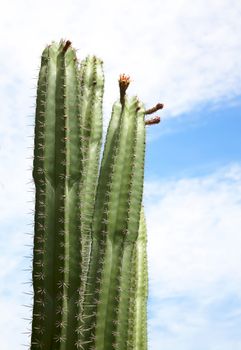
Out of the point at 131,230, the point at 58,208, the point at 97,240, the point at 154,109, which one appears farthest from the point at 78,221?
the point at 154,109

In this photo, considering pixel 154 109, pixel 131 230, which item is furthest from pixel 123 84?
pixel 131 230

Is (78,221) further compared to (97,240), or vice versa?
(97,240)

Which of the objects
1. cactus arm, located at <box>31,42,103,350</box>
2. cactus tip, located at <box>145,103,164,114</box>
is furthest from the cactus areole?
cactus tip, located at <box>145,103,164,114</box>

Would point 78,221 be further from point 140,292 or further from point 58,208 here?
point 140,292

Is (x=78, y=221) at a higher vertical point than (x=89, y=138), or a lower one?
lower

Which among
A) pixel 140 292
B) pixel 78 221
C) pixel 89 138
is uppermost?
pixel 89 138

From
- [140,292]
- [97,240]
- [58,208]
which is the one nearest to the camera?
[58,208]

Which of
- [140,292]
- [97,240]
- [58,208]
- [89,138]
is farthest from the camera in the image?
[140,292]

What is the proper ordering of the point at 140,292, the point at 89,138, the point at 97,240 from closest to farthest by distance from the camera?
the point at 97,240 → the point at 89,138 → the point at 140,292

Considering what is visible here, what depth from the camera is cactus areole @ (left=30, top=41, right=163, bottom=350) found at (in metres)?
4.83

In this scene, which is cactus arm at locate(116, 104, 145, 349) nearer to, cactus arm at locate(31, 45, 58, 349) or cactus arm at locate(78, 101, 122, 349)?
cactus arm at locate(78, 101, 122, 349)

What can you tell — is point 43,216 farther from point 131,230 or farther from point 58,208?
point 131,230

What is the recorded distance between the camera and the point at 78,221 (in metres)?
4.88

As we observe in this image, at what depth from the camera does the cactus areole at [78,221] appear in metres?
4.83
